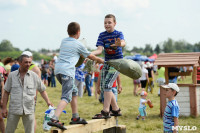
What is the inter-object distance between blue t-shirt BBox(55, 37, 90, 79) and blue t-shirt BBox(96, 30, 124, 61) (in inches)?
31.7

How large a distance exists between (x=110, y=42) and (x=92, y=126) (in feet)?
5.67

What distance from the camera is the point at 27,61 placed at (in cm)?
541

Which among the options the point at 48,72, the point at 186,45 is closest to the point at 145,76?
the point at 48,72

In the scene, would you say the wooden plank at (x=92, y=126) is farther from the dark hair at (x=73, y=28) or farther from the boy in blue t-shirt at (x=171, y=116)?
the dark hair at (x=73, y=28)

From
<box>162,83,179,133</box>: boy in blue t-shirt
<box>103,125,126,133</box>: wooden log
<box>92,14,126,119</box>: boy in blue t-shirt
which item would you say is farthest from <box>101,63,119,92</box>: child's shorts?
<box>162,83,179,133</box>: boy in blue t-shirt

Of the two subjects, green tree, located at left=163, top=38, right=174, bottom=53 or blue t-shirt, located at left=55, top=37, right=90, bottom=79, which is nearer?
blue t-shirt, located at left=55, top=37, right=90, bottom=79

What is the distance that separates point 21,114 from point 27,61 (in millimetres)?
1003

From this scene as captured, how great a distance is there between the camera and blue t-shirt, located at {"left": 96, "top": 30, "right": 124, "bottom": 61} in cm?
580

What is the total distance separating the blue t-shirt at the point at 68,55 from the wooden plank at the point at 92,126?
37.1 inches

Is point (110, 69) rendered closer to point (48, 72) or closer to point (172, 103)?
point (172, 103)

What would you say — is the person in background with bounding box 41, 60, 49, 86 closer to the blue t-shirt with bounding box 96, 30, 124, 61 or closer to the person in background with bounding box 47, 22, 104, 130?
the blue t-shirt with bounding box 96, 30, 124, 61

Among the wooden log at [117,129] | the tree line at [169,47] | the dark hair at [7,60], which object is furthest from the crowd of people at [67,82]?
the tree line at [169,47]

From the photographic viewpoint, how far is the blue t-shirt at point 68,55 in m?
4.97

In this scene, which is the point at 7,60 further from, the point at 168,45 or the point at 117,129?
the point at 168,45
